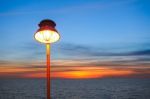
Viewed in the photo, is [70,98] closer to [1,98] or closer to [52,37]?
[1,98]

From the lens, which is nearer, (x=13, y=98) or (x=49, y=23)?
(x=49, y=23)

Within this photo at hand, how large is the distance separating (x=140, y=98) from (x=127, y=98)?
3512 millimetres

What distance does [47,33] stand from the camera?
18.4ft

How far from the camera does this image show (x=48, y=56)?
5621 mm

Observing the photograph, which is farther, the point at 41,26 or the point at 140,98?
the point at 140,98

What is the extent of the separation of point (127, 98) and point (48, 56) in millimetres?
61685

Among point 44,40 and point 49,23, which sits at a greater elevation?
point 49,23

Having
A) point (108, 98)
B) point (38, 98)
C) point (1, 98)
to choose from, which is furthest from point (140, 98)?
point (1, 98)

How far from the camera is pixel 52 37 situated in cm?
570

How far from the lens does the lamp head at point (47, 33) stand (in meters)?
5.58

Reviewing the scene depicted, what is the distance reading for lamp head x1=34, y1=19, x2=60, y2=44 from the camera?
558 cm

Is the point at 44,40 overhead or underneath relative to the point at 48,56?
overhead

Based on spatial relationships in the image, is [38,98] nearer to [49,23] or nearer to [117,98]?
[117,98]

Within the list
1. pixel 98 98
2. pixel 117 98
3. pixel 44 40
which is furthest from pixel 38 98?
pixel 44 40
